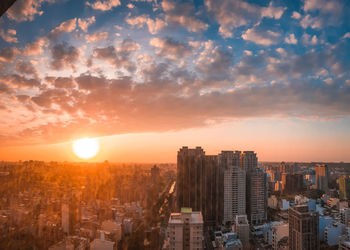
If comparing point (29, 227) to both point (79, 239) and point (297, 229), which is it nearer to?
point (79, 239)

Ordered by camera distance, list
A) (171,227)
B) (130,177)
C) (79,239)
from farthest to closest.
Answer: (130,177) < (79,239) < (171,227)

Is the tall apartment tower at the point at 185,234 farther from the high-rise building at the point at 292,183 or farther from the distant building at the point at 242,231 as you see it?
the high-rise building at the point at 292,183

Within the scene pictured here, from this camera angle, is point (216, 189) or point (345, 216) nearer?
point (345, 216)

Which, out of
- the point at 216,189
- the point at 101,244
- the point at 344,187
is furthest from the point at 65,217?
the point at 344,187

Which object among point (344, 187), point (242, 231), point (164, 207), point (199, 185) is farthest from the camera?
point (344, 187)

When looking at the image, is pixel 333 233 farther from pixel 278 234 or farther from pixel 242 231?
pixel 242 231

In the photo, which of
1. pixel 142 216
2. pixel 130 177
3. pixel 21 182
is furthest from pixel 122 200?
pixel 21 182
